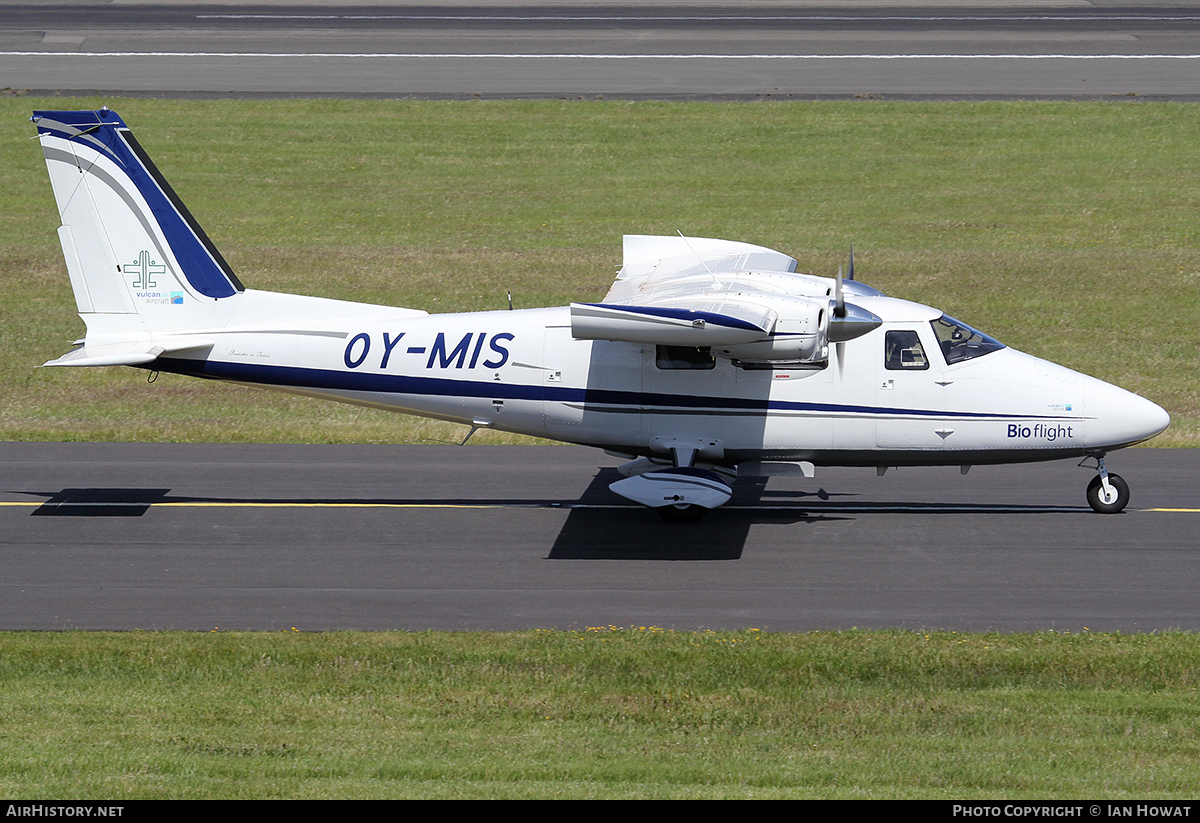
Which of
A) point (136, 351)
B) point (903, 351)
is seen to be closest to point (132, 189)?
point (136, 351)

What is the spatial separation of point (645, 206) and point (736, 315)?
19806 millimetres

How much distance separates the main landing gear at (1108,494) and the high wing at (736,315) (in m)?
3.98

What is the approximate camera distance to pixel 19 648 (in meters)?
12.9

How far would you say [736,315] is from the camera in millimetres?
15555

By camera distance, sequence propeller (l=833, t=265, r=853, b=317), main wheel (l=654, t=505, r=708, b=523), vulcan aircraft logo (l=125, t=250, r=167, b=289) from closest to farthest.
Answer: propeller (l=833, t=265, r=853, b=317) < main wheel (l=654, t=505, r=708, b=523) < vulcan aircraft logo (l=125, t=250, r=167, b=289)

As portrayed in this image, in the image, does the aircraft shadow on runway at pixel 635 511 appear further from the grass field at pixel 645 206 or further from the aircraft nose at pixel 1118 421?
the grass field at pixel 645 206

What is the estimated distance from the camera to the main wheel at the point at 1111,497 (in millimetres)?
17453

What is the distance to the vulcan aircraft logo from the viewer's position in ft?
57.7

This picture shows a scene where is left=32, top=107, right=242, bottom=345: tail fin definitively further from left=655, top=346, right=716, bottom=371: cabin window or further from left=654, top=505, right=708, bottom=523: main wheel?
left=654, top=505, right=708, bottom=523: main wheel

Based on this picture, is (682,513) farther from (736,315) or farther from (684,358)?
(736,315)

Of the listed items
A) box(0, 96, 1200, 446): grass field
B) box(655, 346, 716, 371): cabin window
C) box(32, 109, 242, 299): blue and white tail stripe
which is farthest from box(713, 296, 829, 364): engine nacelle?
box(0, 96, 1200, 446): grass field

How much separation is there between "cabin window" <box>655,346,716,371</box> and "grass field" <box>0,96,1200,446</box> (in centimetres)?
864

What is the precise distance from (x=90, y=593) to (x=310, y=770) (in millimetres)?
6059

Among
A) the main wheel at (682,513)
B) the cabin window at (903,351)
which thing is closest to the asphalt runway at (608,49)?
the cabin window at (903,351)
